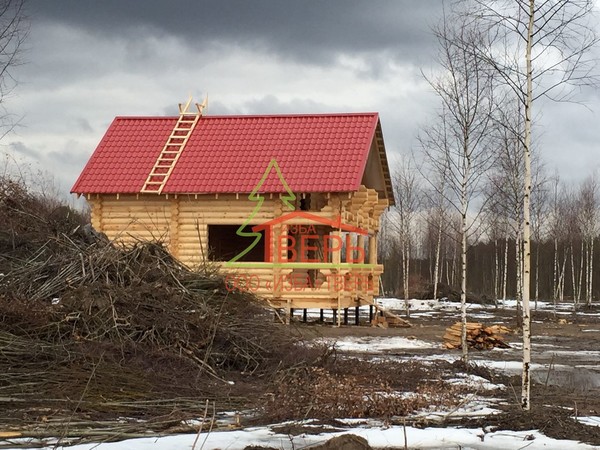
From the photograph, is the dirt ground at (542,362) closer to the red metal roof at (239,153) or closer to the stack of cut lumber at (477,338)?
the stack of cut lumber at (477,338)

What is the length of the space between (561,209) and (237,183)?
1200 inches

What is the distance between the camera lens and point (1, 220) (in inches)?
565

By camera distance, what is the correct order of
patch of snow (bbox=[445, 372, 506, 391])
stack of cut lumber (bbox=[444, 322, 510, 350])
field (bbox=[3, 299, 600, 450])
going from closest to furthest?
field (bbox=[3, 299, 600, 450]) → patch of snow (bbox=[445, 372, 506, 391]) → stack of cut lumber (bbox=[444, 322, 510, 350])

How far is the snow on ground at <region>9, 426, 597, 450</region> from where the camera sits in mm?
7465

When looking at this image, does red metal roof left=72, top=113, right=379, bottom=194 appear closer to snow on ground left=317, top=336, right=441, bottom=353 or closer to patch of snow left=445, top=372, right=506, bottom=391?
snow on ground left=317, top=336, right=441, bottom=353

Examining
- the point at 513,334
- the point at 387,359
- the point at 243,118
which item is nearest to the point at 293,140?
the point at 243,118

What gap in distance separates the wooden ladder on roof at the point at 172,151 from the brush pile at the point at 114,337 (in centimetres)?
814

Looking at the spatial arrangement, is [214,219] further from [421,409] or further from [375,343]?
[421,409]

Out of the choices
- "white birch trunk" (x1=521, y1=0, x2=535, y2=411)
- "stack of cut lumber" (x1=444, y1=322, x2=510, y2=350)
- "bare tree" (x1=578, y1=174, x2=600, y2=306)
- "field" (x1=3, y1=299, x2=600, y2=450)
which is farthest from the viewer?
"bare tree" (x1=578, y1=174, x2=600, y2=306)

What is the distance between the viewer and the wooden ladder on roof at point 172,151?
22.8 meters

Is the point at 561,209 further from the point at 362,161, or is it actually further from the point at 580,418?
the point at 580,418

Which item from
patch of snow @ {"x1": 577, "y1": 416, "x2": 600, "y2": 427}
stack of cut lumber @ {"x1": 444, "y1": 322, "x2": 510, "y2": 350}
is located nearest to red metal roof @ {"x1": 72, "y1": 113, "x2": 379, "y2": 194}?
stack of cut lumber @ {"x1": 444, "y1": 322, "x2": 510, "y2": 350}

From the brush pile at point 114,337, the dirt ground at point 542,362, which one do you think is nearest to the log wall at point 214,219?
the dirt ground at point 542,362

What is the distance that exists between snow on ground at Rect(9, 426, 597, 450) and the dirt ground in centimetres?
33
